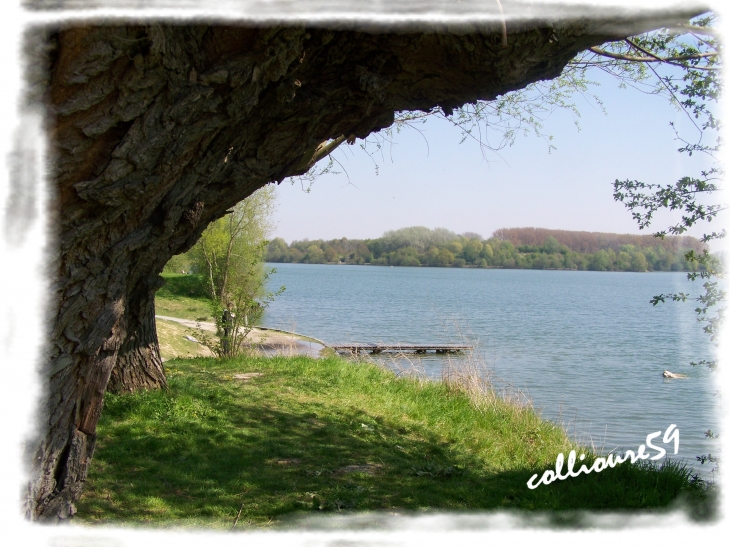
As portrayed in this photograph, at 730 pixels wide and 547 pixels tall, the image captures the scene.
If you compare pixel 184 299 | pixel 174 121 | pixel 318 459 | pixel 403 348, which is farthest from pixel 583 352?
pixel 174 121

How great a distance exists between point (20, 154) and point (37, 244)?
403 mm

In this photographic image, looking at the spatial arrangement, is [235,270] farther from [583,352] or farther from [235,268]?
[583,352]

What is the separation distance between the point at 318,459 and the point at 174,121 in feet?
13.7

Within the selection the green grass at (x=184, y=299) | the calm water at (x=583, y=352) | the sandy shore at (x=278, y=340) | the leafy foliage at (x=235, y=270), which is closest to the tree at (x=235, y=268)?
the leafy foliage at (x=235, y=270)

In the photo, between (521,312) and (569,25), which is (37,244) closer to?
(569,25)

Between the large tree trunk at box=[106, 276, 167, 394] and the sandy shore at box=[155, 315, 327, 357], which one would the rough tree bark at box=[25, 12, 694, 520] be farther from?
Result: the sandy shore at box=[155, 315, 327, 357]

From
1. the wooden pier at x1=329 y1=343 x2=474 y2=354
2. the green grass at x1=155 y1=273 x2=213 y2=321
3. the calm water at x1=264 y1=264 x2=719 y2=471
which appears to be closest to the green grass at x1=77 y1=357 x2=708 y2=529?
the calm water at x1=264 y1=264 x2=719 y2=471

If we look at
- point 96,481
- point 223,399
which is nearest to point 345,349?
point 223,399

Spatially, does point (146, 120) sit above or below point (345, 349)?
above

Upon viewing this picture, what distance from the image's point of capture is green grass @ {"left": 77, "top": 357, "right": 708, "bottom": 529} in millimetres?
4840

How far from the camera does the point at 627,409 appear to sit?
14.1 metres

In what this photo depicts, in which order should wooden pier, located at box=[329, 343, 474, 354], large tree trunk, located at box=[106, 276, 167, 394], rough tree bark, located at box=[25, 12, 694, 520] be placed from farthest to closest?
wooden pier, located at box=[329, 343, 474, 354] → large tree trunk, located at box=[106, 276, 167, 394] → rough tree bark, located at box=[25, 12, 694, 520]

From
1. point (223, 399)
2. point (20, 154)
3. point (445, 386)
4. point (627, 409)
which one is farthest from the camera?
point (627, 409)

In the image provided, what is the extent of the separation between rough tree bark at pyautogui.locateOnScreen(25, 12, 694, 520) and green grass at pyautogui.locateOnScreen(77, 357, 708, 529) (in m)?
1.66
